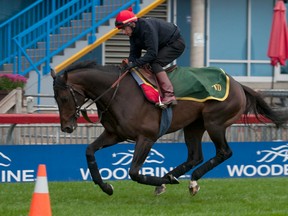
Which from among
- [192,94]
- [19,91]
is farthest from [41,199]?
[19,91]

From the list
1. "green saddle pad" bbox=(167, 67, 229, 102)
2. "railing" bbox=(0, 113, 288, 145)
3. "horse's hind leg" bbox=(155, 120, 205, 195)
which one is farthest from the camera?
"railing" bbox=(0, 113, 288, 145)

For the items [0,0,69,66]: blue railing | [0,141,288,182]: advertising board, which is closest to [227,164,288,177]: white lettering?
[0,141,288,182]: advertising board

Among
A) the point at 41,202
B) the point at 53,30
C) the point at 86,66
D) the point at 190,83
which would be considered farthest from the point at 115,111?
the point at 53,30

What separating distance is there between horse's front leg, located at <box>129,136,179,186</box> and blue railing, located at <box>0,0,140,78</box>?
8195 millimetres

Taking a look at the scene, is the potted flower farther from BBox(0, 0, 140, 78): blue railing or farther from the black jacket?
the black jacket

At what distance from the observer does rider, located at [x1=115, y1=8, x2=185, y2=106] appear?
1153 cm

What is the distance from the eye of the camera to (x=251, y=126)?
15.2 metres

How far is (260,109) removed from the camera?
1309 centimetres

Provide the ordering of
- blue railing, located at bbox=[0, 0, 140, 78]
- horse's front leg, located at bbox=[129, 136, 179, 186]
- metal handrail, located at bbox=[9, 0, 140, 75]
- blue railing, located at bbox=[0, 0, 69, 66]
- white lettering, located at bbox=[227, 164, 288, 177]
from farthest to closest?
blue railing, located at bbox=[0, 0, 69, 66] → blue railing, located at bbox=[0, 0, 140, 78] → metal handrail, located at bbox=[9, 0, 140, 75] → white lettering, located at bbox=[227, 164, 288, 177] → horse's front leg, located at bbox=[129, 136, 179, 186]

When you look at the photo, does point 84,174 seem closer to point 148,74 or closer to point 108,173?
point 108,173

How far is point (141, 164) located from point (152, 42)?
58.9 inches

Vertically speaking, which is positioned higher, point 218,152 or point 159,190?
point 218,152

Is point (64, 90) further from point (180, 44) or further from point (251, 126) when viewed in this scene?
point (251, 126)

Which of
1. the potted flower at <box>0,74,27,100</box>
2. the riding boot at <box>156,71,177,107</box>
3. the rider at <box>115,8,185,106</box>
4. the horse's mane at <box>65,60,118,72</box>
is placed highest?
the rider at <box>115,8,185,106</box>
